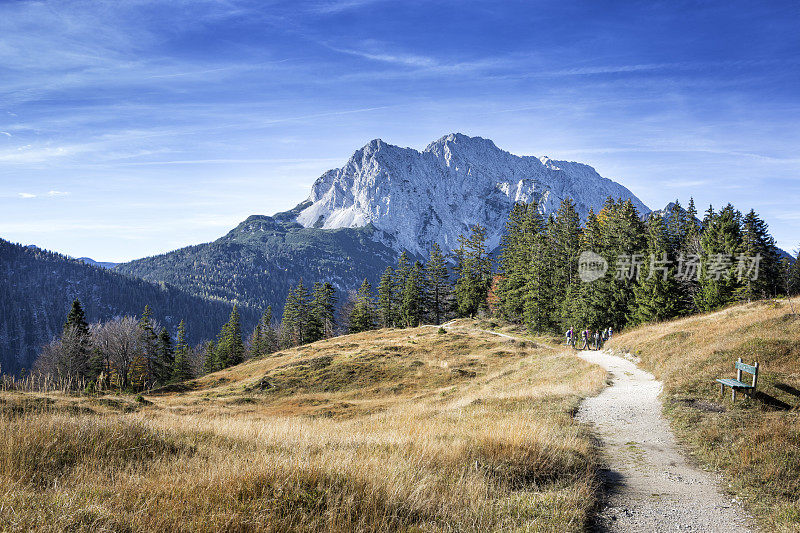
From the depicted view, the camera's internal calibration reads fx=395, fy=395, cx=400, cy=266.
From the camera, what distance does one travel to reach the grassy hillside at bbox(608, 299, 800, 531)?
6.66 meters

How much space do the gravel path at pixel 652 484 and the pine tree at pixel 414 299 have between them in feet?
199

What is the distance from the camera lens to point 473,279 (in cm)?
7069

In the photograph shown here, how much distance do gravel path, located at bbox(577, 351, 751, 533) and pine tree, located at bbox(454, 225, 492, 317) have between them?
57181 mm

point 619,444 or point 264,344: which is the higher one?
point 619,444

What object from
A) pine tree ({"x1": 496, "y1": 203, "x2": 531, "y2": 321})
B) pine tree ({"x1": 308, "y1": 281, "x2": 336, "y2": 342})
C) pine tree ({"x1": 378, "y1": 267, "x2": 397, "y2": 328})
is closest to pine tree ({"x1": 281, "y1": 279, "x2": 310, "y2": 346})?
pine tree ({"x1": 308, "y1": 281, "x2": 336, "y2": 342})

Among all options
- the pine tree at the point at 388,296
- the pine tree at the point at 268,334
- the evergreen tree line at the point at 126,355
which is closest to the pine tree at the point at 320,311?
the pine tree at the point at 388,296

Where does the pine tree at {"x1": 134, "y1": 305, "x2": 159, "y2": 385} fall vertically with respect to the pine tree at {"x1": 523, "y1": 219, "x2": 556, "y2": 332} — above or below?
below

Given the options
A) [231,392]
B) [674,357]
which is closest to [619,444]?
[674,357]

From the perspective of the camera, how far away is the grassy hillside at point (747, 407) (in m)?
6.66

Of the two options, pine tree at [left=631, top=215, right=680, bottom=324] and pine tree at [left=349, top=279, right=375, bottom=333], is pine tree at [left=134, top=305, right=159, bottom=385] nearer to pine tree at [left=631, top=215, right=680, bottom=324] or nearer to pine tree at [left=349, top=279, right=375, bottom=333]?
pine tree at [left=349, top=279, right=375, bottom=333]

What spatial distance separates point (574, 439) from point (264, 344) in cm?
7838

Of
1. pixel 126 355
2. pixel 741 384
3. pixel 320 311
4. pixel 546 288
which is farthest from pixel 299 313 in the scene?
pixel 741 384

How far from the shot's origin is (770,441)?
805 centimetres

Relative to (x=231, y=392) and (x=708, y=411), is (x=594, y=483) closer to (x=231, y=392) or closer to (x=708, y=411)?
(x=708, y=411)
